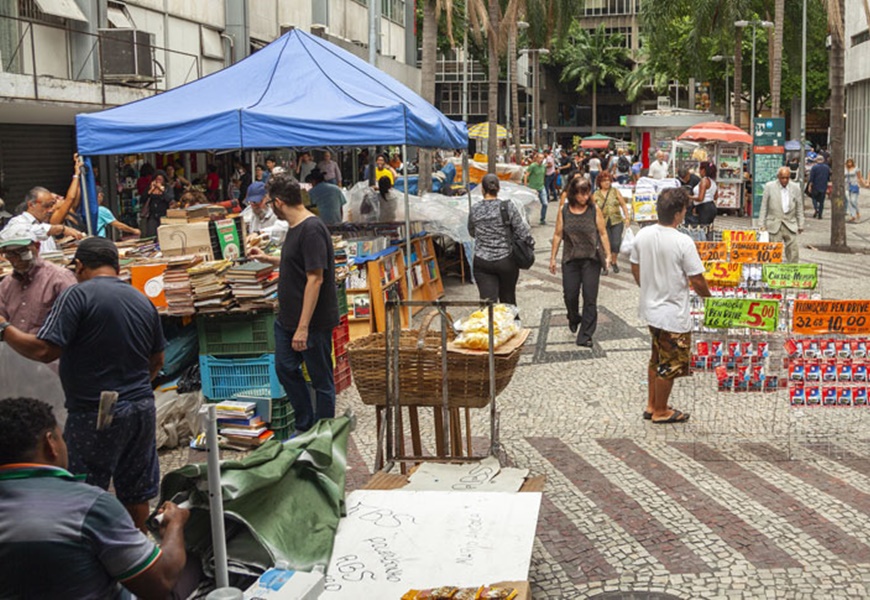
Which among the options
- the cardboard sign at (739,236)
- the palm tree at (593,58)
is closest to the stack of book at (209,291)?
the cardboard sign at (739,236)

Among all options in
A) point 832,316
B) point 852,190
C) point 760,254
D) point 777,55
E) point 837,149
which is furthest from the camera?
point 777,55

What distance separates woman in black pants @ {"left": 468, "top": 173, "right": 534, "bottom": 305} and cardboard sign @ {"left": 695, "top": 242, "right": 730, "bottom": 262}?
85.2 inches

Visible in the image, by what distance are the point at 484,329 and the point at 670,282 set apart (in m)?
2.20

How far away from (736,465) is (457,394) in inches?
87.1

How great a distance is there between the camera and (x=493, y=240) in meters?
10.2

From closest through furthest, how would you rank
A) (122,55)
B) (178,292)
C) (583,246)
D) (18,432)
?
(18,432) → (178,292) → (583,246) → (122,55)

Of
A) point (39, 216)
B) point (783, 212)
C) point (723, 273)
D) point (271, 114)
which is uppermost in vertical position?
point (271, 114)

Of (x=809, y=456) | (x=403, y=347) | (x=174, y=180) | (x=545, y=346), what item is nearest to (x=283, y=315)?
(x=403, y=347)

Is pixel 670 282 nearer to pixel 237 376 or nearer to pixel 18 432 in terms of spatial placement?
pixel 237 376

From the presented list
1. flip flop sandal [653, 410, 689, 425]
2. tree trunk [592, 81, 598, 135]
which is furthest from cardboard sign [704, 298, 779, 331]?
tree trunk [592, 81, 598, 135]

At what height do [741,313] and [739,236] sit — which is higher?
[739,236]

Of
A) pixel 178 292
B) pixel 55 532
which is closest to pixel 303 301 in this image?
pixel 178 292

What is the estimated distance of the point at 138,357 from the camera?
526cm

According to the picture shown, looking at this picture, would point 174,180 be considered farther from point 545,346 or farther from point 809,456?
point 809,456
